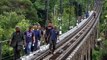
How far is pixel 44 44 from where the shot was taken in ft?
78.8

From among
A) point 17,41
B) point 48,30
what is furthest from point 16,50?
point 48,30

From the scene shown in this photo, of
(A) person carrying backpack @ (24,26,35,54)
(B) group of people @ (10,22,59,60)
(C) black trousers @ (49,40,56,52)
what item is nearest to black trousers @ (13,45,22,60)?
(B) group of people @ (10,22,59,60)

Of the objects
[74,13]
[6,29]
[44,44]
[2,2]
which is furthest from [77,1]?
[44,44]

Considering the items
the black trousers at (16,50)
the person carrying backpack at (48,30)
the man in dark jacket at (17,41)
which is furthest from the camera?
the person carrying backpack at (48,30)

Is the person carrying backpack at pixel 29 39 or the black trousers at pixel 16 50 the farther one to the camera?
the person carrying backpack at pixel 29 39

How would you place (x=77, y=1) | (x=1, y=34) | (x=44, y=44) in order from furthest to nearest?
(x=77, y=1), (x=1, y=34), (x=44, y=44)

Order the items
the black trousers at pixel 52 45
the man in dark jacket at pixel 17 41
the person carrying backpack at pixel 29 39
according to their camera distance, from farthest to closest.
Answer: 1. the black trousers at pixel 52 45
2. the person carrying backpack at pixel 29 39
3. the man in dark jacket at pixel 17 41

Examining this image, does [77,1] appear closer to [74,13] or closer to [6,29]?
[74,13]

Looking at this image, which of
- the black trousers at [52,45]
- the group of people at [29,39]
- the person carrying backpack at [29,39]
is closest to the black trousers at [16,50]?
the group of people at [29,39]

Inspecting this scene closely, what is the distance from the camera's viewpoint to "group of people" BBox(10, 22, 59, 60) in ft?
51.8

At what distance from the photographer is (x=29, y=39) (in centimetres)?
1823

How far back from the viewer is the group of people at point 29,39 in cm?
1580

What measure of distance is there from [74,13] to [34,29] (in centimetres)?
7295

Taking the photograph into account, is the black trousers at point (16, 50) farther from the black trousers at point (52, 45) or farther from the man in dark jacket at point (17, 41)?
the black trousers at point (52, 45)
